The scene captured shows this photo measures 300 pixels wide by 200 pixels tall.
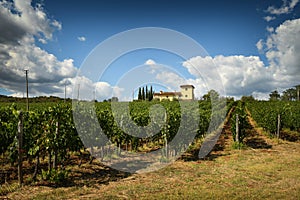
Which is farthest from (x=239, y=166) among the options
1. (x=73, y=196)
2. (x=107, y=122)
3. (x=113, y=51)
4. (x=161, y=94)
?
(x=161, y=94)

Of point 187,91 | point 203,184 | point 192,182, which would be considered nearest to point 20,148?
point 192,182

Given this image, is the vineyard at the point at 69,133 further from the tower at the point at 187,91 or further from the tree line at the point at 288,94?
the tree line at the point at 288,94

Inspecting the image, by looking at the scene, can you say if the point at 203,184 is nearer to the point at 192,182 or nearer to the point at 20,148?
the point at 192,182

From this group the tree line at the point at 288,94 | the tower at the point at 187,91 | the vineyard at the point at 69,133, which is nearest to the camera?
the vineyard at the point at 69,133

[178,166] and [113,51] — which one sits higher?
[113,51]

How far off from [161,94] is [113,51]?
7296 centimetres

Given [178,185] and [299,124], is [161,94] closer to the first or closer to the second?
[299,124]

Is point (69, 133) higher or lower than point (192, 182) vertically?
higher

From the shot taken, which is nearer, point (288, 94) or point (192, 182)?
point (192, 182)

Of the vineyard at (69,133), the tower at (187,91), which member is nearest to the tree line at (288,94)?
the tower at (187,91)

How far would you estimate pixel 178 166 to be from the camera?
980cm

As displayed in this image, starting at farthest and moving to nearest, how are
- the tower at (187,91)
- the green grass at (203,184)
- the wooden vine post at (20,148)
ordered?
the tower at (187,91) → the wooden vine post at (20,148) → the green grass at (203,184)

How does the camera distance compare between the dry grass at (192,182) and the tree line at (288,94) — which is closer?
the dry grass at (192,182)

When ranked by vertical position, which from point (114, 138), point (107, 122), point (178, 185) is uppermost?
point (107, 122)
